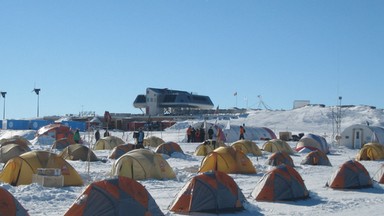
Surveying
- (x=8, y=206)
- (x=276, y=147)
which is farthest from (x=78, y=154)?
(x=8, y=206)

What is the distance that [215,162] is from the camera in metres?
24.7

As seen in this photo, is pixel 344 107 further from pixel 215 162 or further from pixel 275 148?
pixel 215 162

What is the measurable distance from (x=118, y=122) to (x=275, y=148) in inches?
1608

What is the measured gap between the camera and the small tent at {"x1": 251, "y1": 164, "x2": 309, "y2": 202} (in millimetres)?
16547

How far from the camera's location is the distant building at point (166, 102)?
313 feet

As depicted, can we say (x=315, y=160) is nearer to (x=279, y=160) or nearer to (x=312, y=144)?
(x=279, y=160)

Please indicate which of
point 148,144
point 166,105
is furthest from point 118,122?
point 148,144

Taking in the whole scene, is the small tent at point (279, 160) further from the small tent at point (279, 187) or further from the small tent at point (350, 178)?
the small tent at point (279, 187)

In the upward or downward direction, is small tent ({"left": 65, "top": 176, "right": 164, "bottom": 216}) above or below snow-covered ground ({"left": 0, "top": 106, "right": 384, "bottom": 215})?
above

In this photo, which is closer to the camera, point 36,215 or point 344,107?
point 36,215

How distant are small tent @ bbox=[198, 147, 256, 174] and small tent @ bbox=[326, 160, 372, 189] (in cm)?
529

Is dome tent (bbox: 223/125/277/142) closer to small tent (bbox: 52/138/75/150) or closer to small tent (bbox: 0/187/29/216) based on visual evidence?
small tent (bbox: 52/138/75/150)

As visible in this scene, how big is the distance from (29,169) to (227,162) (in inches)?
336

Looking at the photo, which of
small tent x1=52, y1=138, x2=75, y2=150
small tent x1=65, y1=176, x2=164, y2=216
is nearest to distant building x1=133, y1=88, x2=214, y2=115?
small tent x1=52, y1=138, x2=75, y2=150
